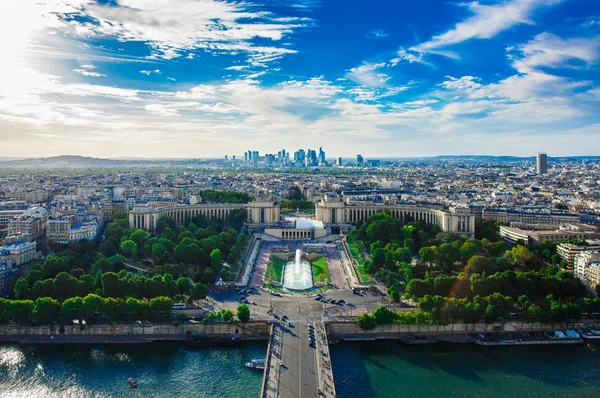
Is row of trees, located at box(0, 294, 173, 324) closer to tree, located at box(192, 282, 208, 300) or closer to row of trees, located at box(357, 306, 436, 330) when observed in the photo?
tree, located at box(192, 282, 208, 300)

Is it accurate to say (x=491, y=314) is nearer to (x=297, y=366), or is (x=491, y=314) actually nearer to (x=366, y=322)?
(x=366, y=322)

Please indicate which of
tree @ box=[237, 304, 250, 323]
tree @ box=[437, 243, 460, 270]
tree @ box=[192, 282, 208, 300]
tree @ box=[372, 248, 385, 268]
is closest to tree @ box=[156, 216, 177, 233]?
tree @ box=[192, 282, 208, 300]

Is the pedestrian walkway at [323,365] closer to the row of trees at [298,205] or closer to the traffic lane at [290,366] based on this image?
the traffic lane at [290,366]

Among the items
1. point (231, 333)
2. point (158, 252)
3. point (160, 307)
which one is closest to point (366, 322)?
point (231, 333)

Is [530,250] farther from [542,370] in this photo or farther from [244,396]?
[244,396]

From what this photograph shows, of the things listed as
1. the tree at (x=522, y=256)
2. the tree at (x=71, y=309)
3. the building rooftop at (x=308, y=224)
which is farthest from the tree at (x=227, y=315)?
the building rooftop at (x=308, y=224)
